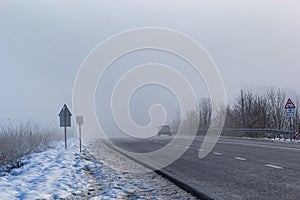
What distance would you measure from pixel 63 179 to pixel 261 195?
563 centimetres

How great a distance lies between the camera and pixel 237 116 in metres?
54.0

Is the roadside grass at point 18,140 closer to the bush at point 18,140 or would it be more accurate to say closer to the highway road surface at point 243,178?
the bush at point 18,140

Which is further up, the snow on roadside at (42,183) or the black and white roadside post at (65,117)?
the black and white roadside post at (65,117)

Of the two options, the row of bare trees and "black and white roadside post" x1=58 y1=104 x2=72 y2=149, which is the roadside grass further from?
the row of bare trees

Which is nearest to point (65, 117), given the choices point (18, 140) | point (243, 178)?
point (18, 140)

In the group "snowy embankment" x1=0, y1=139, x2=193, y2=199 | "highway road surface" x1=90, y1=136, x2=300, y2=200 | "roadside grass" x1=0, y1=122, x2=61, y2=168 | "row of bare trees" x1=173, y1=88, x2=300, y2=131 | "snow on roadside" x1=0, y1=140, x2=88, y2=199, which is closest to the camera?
"highway road surface" x1=90, y1=136, x2=300, y2=200

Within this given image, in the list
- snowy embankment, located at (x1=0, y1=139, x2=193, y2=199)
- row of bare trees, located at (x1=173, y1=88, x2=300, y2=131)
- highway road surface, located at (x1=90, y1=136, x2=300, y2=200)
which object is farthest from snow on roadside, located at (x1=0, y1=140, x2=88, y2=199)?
row of bare trees, located at (x1=173, y1=88, x2=300, y2=131)

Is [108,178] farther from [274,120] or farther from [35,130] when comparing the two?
[274,120]

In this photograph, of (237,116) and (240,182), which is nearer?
(240,182)

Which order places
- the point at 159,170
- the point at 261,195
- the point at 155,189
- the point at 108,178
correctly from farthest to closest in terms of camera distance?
1. the point at 159,170
2. the point at 108,178
3. the point at 155,189
4. the point at 261,195

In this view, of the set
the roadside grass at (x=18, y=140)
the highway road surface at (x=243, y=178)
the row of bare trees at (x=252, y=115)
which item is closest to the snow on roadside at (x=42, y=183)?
the highway road surface at (x=243, y=178)

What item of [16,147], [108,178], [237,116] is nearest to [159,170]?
[108,178]

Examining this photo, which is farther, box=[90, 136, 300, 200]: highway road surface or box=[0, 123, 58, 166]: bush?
box=[0, 123, 58, 166]: bush

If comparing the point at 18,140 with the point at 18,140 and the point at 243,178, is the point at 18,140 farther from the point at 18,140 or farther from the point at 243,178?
the point at 243,178
